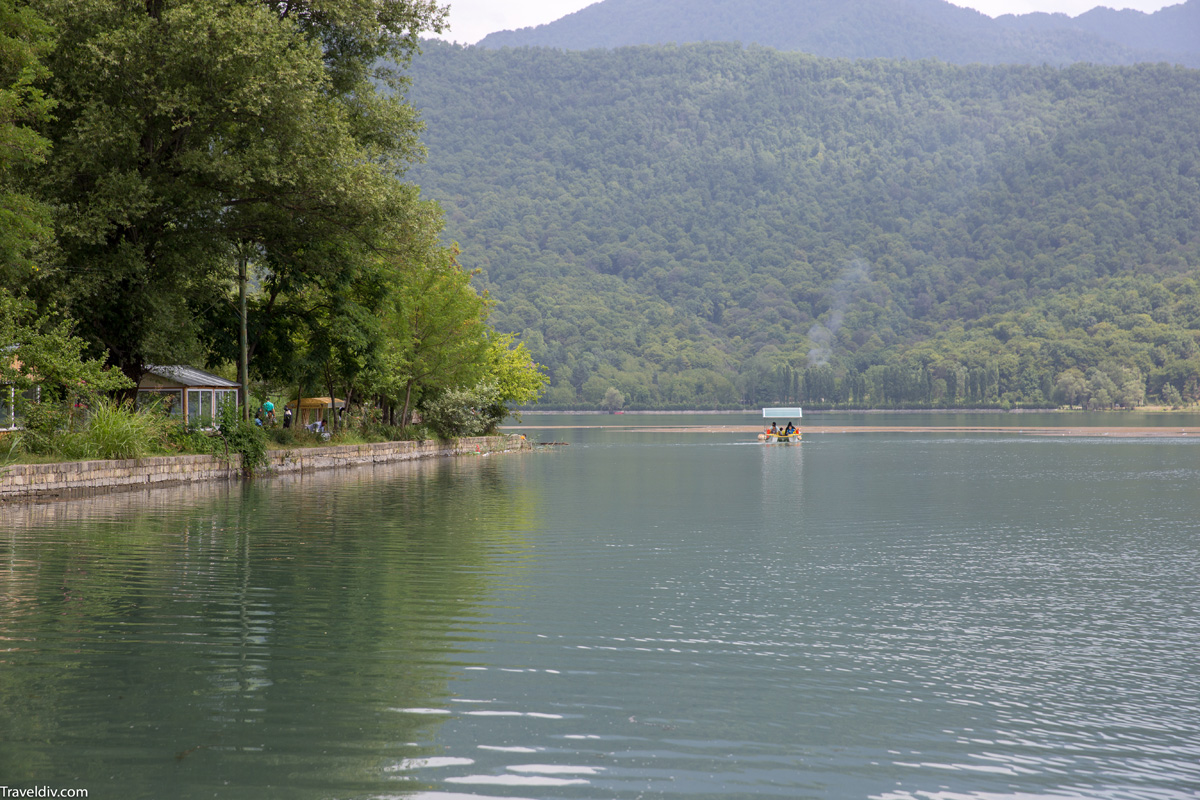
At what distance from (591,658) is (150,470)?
2476 centimetres

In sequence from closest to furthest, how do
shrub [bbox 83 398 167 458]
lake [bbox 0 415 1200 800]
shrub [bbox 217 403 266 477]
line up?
lake [bbox 0 415 1200 800]
shrub [bbox 83 398 167 458]
shrub [bbox 217 403 266 477]

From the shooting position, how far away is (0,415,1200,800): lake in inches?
311

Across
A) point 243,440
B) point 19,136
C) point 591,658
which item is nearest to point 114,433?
point 243,440

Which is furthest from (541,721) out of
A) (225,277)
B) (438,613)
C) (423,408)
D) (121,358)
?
(423,408)

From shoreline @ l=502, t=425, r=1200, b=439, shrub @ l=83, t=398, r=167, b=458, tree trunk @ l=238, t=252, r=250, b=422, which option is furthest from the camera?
shoreline @ l=502, t=425, r=1200, b=439

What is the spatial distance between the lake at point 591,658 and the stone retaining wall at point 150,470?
2188 mm

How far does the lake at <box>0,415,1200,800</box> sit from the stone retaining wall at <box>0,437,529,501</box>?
2188 millimetres

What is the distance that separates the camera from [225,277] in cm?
4006

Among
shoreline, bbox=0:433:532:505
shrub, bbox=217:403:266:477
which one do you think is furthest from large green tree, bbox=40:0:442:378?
shoreline, bbox=0:433:532:505

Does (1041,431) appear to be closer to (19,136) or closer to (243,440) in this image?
(243,440)

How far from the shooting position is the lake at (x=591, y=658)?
25.9 feet

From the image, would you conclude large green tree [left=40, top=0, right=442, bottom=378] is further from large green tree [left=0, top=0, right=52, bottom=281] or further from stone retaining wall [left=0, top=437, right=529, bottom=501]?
stone retaining wall [left=0, top=437, right=529, bottom=501]

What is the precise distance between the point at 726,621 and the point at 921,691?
3.69 m

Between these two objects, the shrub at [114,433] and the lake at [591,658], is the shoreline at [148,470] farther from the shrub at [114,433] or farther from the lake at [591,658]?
the lake at [591,658]
